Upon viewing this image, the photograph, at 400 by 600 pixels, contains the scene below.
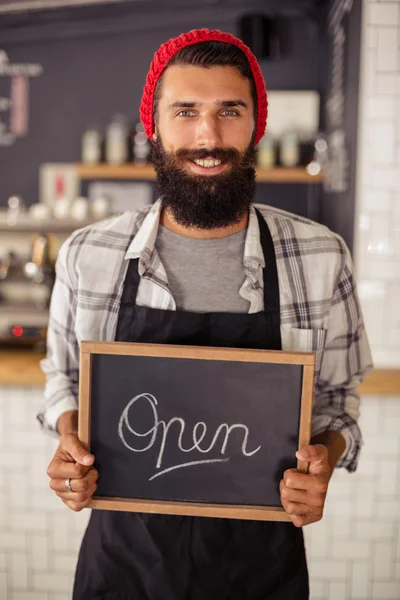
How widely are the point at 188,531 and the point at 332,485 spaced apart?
96 centimetres

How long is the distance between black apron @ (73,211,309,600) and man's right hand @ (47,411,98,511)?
22cm

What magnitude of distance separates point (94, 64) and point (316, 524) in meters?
3.65

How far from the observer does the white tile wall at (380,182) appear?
2.16 m

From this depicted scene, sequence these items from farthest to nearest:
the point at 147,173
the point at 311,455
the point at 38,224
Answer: the point at 147,173, the point at 38,224, the point at 311,455

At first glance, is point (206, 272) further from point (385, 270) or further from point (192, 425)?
point (385, 270)

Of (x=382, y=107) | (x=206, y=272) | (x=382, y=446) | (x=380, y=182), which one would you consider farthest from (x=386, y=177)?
(x=206, y=272)

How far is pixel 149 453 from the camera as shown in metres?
1.18

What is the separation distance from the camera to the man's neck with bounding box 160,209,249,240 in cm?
135

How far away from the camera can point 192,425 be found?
45.9 inches

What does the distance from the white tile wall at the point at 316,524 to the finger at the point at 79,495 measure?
1.05 metres

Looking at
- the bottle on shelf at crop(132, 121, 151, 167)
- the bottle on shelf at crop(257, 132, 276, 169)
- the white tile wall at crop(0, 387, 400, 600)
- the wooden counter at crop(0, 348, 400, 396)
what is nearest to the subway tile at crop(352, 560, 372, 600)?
the white tile wall at crop(0, 387, 400, 600)

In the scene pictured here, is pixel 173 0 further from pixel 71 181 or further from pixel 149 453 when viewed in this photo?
pixel 149 453

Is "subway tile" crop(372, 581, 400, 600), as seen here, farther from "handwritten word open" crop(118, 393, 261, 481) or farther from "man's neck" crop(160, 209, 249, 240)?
"man's neck" crop(160, 209, 249, 240)

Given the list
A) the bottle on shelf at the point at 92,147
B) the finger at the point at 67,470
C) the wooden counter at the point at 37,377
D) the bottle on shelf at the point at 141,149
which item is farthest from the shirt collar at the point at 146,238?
the bottle on shelf at the point at 92,147
